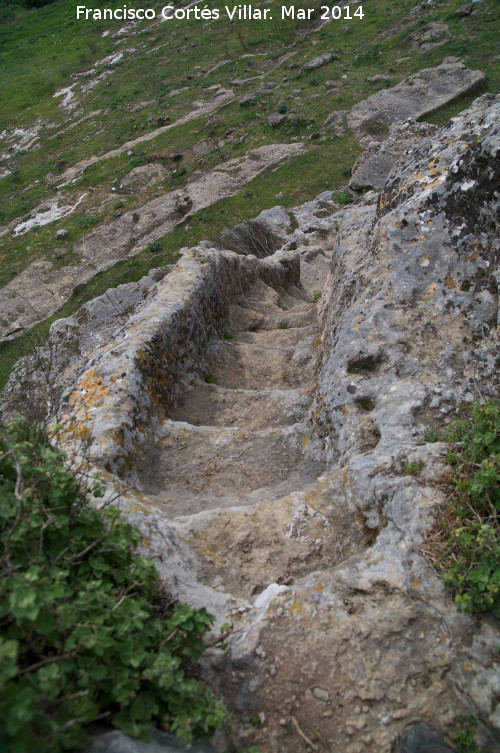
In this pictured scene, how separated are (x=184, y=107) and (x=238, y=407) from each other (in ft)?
134

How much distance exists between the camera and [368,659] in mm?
2885

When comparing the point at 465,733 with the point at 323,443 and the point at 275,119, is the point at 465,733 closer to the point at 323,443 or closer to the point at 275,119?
the point at 323,443

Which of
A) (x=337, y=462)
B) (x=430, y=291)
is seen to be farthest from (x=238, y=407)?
(x=430, y=291)

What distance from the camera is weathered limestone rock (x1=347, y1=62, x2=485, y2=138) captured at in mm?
28984

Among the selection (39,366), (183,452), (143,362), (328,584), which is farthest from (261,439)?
(39,366)

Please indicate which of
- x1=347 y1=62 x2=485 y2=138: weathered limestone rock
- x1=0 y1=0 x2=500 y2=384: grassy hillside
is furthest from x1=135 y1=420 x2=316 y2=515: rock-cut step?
x1=347 y1=62 x2=485 y2=138: weathered limestone rock

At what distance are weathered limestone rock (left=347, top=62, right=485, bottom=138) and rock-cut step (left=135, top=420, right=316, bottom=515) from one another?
29.7 m

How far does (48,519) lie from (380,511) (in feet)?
8.33

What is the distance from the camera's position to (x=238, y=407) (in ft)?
23.8

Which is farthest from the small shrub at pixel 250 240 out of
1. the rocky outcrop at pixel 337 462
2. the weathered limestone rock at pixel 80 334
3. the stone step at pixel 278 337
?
the rocky outcrop at pixel 337 462

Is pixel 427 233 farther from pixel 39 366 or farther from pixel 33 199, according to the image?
pixel 33 199

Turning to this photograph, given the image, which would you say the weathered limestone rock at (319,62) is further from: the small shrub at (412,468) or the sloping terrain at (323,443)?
the small shrub at (412,468)

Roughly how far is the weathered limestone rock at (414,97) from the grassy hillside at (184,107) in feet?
3.57

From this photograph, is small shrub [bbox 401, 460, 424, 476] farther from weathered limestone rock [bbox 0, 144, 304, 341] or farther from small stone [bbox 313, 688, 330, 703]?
weathered limestone rock [bbox 0, 144, 304, 341]
